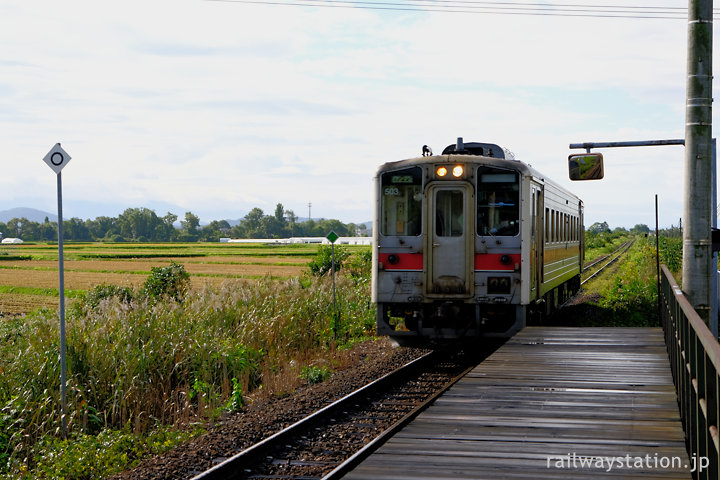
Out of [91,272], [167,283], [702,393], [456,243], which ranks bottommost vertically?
[91,272]

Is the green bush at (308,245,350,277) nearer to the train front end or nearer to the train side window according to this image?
the train side window

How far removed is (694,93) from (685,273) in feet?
6.53

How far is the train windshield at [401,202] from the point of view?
1145 cm

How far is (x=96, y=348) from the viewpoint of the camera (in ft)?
31.4

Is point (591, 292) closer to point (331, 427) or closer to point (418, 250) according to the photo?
point (418, 250)

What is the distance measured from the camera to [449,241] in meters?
11.4

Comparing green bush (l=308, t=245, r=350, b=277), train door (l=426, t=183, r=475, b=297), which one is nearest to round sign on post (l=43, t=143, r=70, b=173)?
train door (l=426, t=183, r=475, b=297)

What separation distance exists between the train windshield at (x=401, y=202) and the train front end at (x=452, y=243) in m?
0.01

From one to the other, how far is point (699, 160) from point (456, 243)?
12.3ft

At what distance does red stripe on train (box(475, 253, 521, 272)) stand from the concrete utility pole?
2.81 meters

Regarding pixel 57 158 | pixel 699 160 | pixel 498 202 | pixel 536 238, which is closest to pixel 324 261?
pixel 536 238

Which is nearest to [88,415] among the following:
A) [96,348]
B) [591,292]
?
[96,348]

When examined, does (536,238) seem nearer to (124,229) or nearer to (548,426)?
(548,426)

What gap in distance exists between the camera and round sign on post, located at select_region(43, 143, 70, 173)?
28.0 feet
